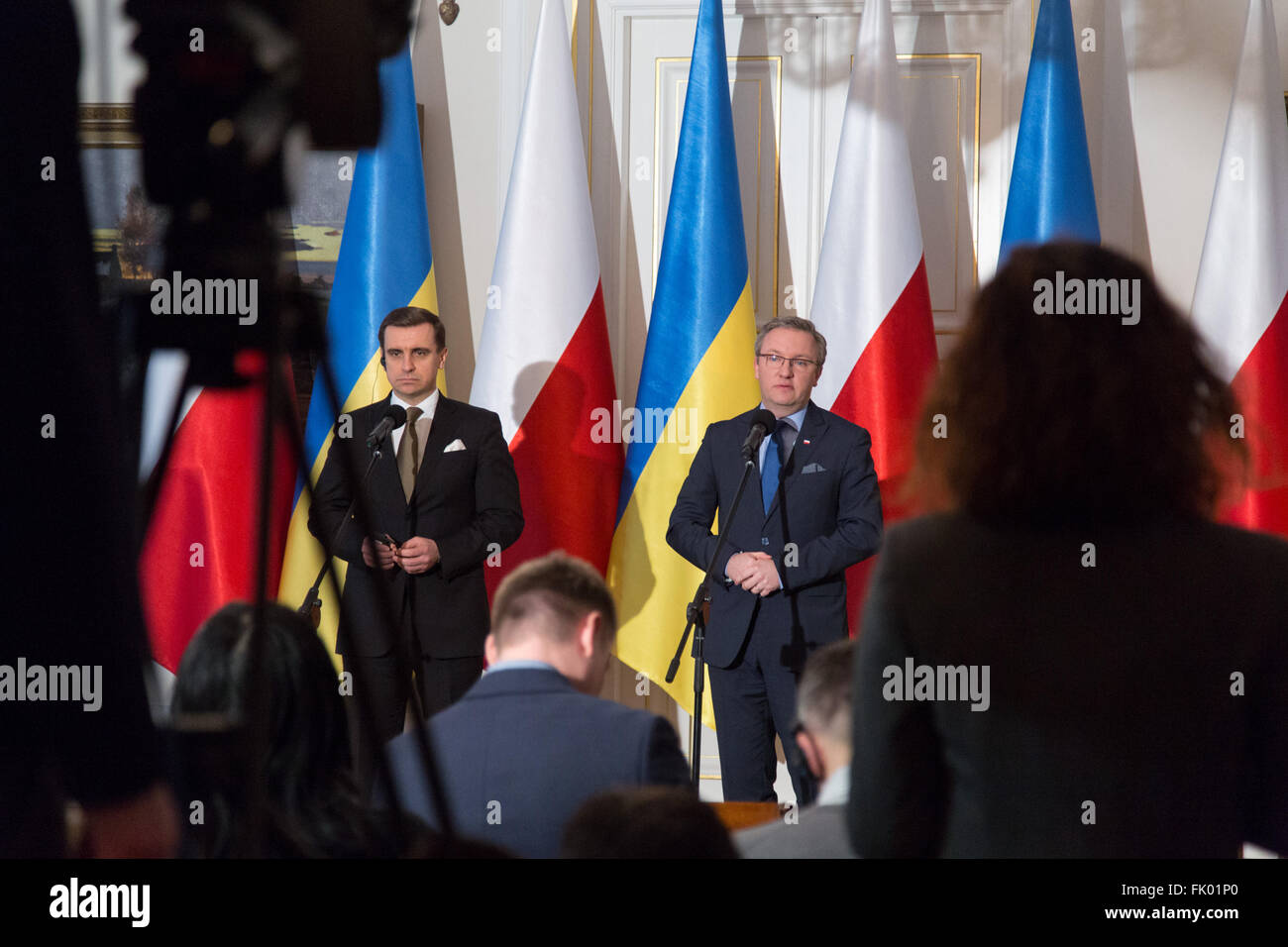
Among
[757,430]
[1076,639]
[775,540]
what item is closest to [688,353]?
[775,540]

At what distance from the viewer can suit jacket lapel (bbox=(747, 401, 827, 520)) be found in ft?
11.7

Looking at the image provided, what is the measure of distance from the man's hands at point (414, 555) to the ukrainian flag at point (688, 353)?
1.00m

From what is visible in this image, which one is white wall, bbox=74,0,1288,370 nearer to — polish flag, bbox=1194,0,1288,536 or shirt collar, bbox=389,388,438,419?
polish flag, bbox=1194,0,1288,536

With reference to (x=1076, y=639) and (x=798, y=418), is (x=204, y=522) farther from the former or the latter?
(x=1076, y=639)

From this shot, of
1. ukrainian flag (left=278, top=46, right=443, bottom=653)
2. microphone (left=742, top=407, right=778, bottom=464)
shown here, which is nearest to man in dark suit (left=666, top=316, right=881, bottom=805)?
microphone (left=742, top=407, right=778, bottom=464)

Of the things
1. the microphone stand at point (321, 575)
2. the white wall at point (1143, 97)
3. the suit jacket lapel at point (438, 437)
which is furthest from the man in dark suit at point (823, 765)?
the white wall at point (1143, 97)

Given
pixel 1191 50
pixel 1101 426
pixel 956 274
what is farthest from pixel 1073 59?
pixel 1101 426

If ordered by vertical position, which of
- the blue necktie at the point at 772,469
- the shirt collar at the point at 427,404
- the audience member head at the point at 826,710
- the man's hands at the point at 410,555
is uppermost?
the shirt collar at the point at 427,404

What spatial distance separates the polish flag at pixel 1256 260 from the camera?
4023 mm

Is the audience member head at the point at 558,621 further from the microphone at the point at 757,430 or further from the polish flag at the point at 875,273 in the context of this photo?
the polish flag at the point at 875,273

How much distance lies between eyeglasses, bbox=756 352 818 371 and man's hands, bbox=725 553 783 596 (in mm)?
588

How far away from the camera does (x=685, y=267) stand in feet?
14.2

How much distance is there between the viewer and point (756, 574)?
3443 mm
